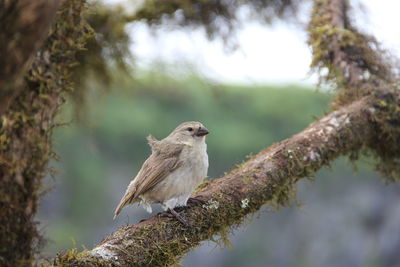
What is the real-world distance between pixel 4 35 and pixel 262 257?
41.1 ft

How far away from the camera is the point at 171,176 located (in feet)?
13.4

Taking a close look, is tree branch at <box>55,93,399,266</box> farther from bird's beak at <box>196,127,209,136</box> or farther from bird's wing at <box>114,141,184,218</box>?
bird's beak at <box>196,127,209,136</box>

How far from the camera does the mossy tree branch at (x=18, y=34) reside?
1590mm

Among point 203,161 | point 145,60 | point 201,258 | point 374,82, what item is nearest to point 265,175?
point 203,161

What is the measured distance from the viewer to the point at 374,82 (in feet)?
17.1

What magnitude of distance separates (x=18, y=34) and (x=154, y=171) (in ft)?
8.41

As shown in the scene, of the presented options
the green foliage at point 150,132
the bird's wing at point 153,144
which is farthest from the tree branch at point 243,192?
the green foliage at point 150,132

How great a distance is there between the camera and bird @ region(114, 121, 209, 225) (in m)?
3.96

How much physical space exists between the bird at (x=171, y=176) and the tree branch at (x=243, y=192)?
16cm

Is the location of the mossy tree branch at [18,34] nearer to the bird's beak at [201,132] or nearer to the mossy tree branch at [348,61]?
the bird's beak at [201,132]

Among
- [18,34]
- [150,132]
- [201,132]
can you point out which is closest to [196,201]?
[201,132]

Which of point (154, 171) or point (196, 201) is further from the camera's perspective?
point (154, 171)

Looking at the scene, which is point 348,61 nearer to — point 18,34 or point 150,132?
point 18,34

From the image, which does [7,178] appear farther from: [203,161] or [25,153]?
[203,161]
